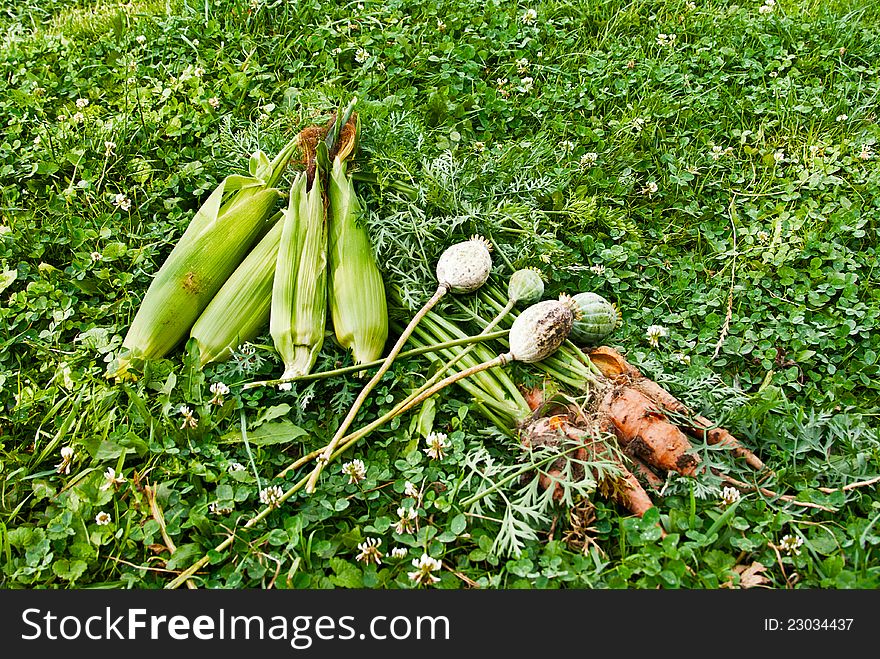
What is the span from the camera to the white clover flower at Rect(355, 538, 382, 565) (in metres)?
2.34

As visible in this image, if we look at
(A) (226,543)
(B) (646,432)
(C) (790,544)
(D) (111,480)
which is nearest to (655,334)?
(B) (646,432)

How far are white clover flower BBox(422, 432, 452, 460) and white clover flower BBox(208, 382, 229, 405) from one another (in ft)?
2.50

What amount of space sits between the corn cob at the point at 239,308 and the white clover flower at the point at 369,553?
3.26 feet

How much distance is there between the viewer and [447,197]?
10.2ft

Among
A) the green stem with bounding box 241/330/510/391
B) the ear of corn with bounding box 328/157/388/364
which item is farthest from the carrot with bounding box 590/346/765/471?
the ear of corn with bounding box 328/157/388/364

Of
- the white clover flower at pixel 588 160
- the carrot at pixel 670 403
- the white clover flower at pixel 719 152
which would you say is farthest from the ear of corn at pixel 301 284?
the white clover flower at pixel 719 152

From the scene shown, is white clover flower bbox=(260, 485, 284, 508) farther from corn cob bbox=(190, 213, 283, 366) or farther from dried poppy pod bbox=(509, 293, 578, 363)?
dried poppy pod bbox=(509, 293, 578, 363)

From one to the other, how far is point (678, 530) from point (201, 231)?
2138 mm

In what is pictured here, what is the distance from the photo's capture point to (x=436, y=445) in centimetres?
259

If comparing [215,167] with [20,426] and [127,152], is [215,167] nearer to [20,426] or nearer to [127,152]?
[127,152]

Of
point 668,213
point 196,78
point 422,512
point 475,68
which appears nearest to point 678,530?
point 422,512

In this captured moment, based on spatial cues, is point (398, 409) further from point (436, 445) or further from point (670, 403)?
point (670, 403)

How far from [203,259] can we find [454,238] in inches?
39.9

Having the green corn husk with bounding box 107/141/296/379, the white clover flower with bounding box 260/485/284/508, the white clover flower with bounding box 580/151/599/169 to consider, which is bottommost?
the white clover flower with bounding box 260/485/284/508
